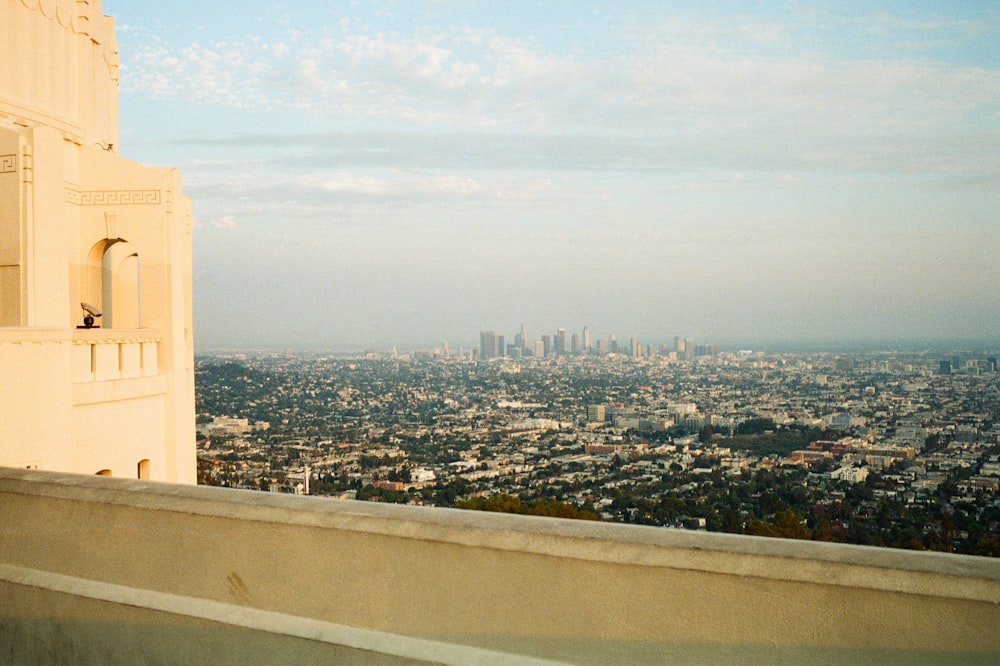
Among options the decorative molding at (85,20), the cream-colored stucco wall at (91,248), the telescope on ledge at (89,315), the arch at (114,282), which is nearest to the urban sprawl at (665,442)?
the cream-colored stucco wall at (91,248)

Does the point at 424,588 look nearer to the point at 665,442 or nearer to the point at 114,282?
the point at 114,282

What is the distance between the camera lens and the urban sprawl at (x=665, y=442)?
47.3ft

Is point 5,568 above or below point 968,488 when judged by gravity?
above

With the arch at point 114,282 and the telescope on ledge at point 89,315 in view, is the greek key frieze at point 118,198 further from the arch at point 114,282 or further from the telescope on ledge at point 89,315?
the telescope on ledge at point 89,315

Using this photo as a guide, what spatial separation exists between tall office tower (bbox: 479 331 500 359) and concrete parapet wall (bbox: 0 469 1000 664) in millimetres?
53101

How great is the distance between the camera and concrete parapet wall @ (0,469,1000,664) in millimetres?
2959

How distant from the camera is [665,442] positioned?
86.8 ft

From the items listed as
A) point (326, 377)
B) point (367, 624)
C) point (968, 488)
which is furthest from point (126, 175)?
point (326, 377)

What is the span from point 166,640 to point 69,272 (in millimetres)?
10836

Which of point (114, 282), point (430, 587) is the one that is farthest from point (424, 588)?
point (114, 282)

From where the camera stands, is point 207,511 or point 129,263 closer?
point 207,511

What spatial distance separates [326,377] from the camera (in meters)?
45.5

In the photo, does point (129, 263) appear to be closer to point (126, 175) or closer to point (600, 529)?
point (126, 175)

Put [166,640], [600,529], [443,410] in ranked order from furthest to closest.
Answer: [443,410]
[166,640]
[600,529]
